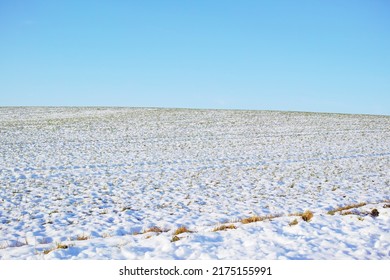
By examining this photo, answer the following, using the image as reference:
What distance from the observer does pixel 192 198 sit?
12438 mm

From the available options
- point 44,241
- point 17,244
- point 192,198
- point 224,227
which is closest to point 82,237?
point 44,241

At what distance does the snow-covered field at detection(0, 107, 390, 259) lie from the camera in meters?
7.25

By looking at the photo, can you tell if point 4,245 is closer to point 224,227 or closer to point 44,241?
point 44,241

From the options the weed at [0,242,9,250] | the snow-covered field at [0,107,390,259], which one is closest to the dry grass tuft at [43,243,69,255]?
the snow-covered field at [0,107,390,259]

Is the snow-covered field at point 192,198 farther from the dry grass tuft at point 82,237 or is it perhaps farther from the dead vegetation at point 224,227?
the dead vegetation at point 224,227

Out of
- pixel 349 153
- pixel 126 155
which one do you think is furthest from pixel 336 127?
pixel 126 155

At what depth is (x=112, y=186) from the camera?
14086 millimetres

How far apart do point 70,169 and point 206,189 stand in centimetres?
804

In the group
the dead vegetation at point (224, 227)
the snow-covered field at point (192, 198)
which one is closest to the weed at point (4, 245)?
the snow-covered field at point (192, 198)

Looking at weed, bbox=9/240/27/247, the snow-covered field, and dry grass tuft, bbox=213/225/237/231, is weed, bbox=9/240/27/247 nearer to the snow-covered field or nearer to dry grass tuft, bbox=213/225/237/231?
the snow-covered field

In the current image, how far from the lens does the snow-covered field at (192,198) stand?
7246 millimetres

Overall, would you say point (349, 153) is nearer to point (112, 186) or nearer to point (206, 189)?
point (206, 189)
